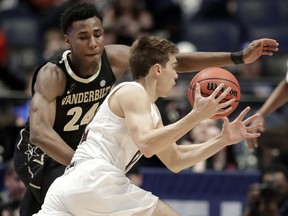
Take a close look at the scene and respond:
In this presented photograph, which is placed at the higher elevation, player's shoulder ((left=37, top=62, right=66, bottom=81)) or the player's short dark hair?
the player's short dark hair

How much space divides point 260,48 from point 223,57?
32 centimetres

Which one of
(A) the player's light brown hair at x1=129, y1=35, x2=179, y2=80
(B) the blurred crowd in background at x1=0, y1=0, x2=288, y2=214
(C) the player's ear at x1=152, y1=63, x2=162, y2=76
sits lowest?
(B) the blurred crowd in background at x1=0, y1=0, x2=288, y2=214

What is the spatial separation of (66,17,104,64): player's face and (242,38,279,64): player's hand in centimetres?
106

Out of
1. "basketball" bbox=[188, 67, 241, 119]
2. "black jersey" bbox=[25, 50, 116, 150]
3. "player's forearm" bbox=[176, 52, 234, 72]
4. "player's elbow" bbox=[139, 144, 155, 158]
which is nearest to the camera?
"player's elbow" bbox=[139, 144, 155, 158]

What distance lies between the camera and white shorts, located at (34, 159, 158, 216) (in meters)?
6.10

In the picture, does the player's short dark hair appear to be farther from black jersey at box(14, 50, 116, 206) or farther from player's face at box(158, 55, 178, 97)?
player's face at box(158, 55, 178, 97)

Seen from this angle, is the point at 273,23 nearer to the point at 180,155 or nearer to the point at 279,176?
the point at 279,176

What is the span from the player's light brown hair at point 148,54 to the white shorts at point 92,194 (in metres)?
0.64

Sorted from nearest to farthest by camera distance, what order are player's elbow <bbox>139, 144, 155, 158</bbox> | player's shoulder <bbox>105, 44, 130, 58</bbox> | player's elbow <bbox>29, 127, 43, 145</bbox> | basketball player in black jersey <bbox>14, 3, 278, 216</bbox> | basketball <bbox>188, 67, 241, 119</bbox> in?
player's elbow <bbox>139, 144, 155, 158</bbox> → basketball <bbox>188, 67, 241, 119</bbox> → player's elbow <bbox>29, 127, 43, 145</bbox> → basketball player in black jersey <bbox>14, 3, 278, 216</bbox> → player's shoulder <bbox>105, 44, 130, 58</bbox>

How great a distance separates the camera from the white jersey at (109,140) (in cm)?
614

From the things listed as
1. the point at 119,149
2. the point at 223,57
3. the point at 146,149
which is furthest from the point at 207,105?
the point at 223,57

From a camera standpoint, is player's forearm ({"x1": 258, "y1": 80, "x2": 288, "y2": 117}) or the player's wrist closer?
the player's wrist

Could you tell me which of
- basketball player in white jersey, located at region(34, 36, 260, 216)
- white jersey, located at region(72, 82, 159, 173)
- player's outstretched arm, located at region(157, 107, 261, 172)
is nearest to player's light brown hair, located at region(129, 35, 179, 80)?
basketball player in white jersey, located at region(34, 36, 260, 216)

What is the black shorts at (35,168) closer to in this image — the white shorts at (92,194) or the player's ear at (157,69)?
the white shorts at (92,194)
